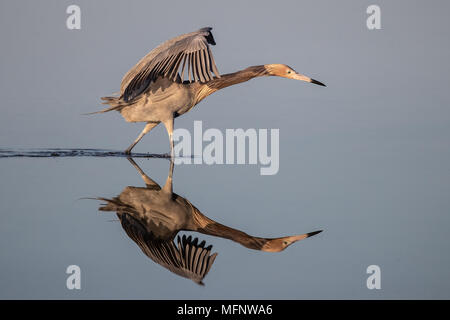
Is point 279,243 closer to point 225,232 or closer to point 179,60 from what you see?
point 225,232

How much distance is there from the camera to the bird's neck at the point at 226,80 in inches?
353

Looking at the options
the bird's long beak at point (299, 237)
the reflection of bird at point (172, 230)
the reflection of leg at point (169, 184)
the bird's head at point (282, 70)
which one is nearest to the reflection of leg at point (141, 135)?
the reflection of leg at point (169, 184)

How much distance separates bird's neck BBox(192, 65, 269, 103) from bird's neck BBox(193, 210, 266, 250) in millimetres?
3481

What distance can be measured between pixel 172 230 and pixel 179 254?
17.1 inches

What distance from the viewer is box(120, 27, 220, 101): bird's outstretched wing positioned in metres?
8.05

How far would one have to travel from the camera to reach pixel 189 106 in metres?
9.00

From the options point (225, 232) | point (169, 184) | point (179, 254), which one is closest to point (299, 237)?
point (225, 232)

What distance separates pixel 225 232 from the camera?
5.51m

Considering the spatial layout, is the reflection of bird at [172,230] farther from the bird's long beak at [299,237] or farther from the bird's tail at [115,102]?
the bird's tail at [115,102]

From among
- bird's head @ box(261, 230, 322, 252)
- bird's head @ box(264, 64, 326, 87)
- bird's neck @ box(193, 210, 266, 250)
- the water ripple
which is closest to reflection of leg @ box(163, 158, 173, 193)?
bird's neck @ box(193, 210, 266, 250)

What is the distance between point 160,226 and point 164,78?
361 cm

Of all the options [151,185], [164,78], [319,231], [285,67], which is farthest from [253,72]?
[319,231]

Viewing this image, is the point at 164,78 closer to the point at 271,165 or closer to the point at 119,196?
the point at 271,165

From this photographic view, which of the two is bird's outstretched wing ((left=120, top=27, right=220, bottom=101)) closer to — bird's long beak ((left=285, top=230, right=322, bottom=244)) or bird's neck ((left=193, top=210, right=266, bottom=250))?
bird's neck ((left=193, top=210, right=266, bottom=250))
